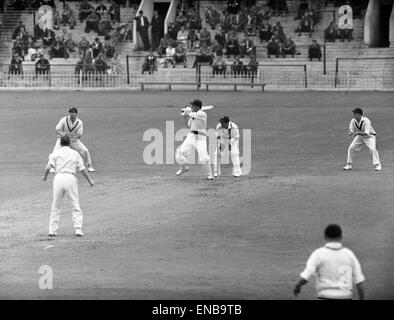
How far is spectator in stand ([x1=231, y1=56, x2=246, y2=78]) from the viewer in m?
48.4

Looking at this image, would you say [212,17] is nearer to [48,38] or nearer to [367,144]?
[48,38]

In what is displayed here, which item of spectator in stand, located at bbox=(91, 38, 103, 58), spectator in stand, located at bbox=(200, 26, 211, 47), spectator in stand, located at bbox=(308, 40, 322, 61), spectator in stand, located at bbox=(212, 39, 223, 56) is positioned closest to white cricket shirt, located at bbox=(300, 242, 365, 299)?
spectator in stand, located at bbox=(308, 40, 322, 61)

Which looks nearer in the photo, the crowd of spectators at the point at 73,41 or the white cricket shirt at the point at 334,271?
the white cricket shirt at the point at 334,271

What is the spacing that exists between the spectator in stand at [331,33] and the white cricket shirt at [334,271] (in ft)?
129

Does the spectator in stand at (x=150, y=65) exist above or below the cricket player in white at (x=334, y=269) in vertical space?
above

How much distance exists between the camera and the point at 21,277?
57.6ft

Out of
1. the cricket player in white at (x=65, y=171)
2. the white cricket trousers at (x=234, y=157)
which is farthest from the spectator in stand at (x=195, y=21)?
the cricket player in white at (x=65, y=171)

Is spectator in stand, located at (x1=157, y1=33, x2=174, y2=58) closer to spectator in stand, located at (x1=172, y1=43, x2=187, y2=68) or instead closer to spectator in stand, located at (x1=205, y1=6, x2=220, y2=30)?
spectator in stand, located at (x1=172, y1=43, x2=187, y2=68)

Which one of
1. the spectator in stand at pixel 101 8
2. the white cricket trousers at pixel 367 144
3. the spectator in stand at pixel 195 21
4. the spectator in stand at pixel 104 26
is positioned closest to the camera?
the white cricket trousers at pixel 367 144

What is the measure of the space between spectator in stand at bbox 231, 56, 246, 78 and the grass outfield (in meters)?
7.03

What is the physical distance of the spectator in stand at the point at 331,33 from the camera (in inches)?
2002

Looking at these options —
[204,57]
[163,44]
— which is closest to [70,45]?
[163,44]

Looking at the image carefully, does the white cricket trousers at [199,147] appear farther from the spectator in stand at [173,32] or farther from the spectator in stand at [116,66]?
the spectator in stand at [173,32]
